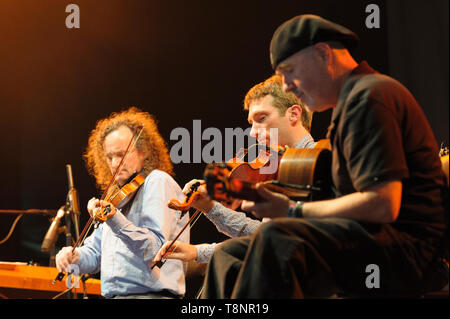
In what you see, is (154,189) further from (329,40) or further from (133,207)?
(329,40)

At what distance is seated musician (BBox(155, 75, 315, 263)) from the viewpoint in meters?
2.64

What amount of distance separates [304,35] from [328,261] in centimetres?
74

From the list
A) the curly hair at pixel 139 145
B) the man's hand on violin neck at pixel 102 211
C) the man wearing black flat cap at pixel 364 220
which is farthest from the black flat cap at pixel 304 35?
the curly hair at pixel 139 145

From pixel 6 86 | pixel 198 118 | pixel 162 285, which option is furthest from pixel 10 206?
pixel 162 285

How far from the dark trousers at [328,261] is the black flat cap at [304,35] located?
594 mm

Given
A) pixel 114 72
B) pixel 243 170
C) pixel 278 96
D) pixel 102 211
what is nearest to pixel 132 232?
pixel 102 211

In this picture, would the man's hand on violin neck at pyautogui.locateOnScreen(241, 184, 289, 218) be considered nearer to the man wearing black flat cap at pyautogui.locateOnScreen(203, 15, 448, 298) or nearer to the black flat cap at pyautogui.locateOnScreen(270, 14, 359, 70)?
the man wearing black flat cap at pyautogui.locateOnScreen(203, 15, 448, 298)

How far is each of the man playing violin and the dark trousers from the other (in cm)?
144

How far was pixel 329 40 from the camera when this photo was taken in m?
1.71

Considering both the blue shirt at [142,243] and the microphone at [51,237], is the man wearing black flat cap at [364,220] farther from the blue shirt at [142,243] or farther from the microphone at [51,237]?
the microphone at [51,237]

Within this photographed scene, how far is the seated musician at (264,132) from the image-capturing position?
264 centimetres

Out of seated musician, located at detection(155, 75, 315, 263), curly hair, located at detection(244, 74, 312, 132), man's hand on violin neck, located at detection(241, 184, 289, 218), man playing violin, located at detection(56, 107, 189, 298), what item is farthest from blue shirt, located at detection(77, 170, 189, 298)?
man's hand on violin neck, located at detection(241, 184, 289, 218)

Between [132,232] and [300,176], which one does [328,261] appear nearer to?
[300,176]

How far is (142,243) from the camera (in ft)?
8.98
